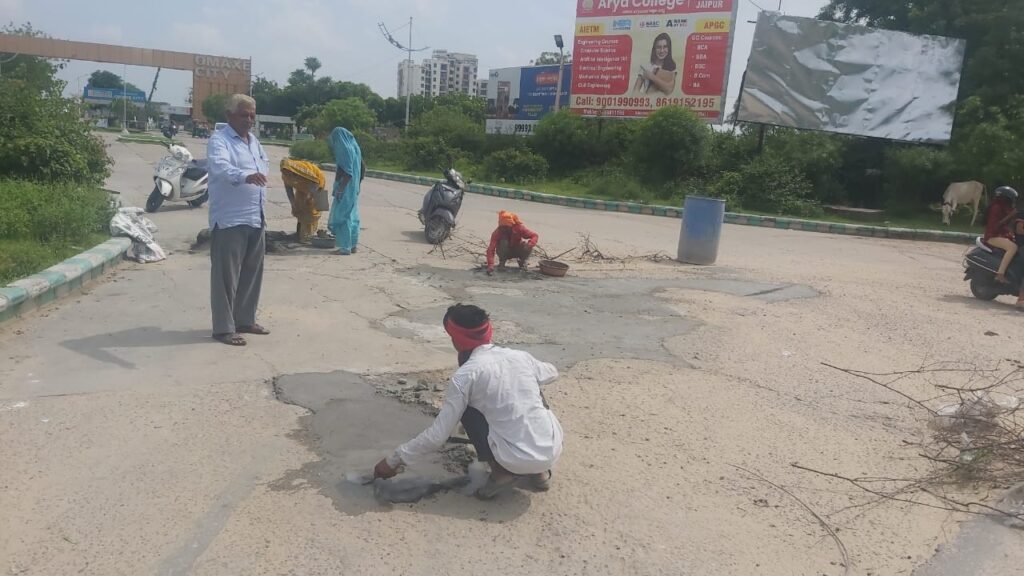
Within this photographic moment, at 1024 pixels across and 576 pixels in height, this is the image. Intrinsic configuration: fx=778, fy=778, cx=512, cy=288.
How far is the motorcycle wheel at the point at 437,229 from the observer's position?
433 inches

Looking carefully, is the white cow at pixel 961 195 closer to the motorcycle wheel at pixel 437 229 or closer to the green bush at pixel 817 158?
the green bush at pixel 817 158

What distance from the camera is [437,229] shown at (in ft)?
36.2

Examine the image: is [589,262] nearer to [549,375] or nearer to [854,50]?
[549,375]

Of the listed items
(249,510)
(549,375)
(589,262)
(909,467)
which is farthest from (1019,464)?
(589,262)

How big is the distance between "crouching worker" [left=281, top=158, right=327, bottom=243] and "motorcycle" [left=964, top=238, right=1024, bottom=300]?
26.0ft

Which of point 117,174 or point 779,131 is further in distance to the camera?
point 779,131

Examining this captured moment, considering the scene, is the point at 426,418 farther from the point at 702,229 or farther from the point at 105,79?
the point at 105,79

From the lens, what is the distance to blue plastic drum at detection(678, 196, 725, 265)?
35.3ft

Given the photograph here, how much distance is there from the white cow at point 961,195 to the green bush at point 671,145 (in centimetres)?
665

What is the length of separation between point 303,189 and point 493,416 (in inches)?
281

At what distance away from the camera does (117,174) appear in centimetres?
1864

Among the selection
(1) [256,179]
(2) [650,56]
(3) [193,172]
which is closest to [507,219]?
(1) [256,179]

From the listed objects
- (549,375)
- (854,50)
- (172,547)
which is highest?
(854,50)

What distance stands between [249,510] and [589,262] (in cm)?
768
